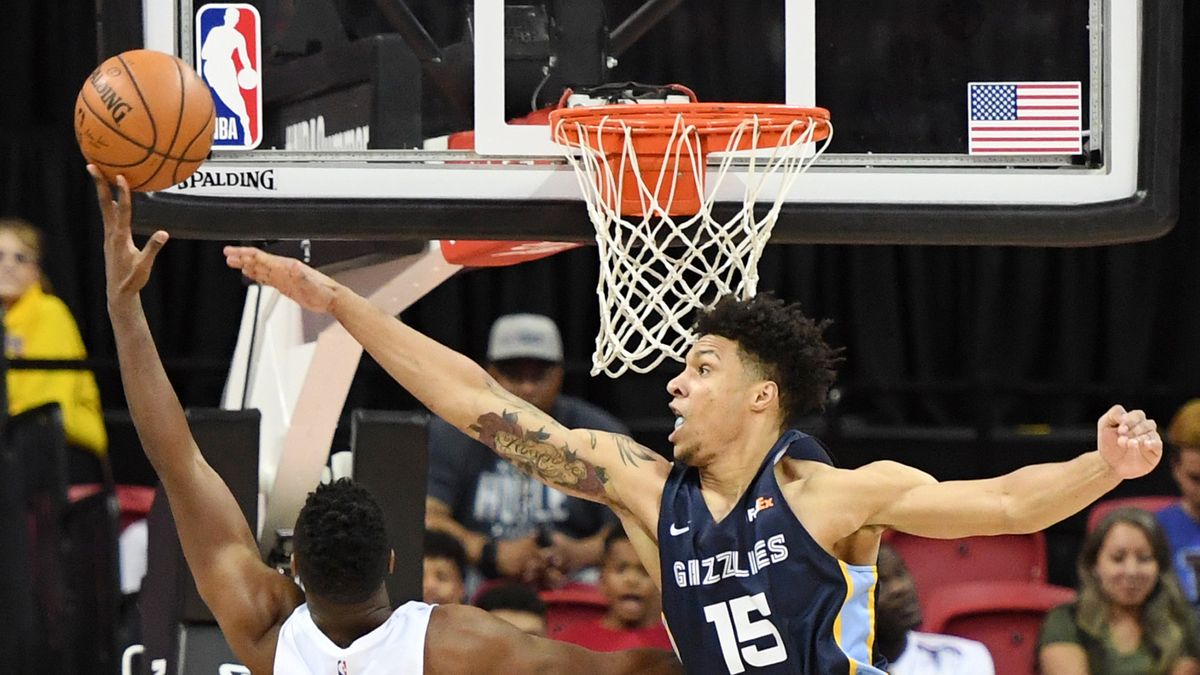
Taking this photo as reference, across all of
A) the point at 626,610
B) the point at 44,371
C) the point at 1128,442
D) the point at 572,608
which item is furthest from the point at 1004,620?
the point at 44,371

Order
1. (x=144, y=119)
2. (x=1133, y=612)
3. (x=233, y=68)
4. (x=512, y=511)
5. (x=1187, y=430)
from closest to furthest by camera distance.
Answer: (x=144, y=119) < (x=233, y=68) < (x=1133, y=612) < (x=1187, y=430) < (x=512, y=511)

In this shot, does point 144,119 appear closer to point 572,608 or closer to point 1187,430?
point 572,608

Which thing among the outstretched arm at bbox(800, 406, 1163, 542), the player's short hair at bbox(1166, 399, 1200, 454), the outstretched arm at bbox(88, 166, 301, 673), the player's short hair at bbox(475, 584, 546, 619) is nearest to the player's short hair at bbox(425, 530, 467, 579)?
the player's short hair at bbox(475, 584, 546, 619)

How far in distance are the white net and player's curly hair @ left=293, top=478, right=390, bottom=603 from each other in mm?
539

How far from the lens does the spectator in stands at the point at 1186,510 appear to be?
548cm

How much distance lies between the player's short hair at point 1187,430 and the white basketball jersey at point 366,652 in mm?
2819

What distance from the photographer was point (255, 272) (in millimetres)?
3428

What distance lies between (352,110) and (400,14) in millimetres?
275

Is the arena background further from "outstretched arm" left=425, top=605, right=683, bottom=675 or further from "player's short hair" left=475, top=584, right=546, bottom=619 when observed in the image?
"outstretched arm" left=425, top=605, right=683, bottom=675

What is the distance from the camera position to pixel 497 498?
576 centimetres

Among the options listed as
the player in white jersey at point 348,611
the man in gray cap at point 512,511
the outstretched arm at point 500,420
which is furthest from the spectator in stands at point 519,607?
the outstretched arm at point 500,420

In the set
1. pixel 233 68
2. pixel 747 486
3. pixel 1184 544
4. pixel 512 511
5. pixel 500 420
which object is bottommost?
pixel 1184 544

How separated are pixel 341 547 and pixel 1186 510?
10.1 ft

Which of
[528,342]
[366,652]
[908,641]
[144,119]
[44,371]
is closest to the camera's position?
[144,119]
